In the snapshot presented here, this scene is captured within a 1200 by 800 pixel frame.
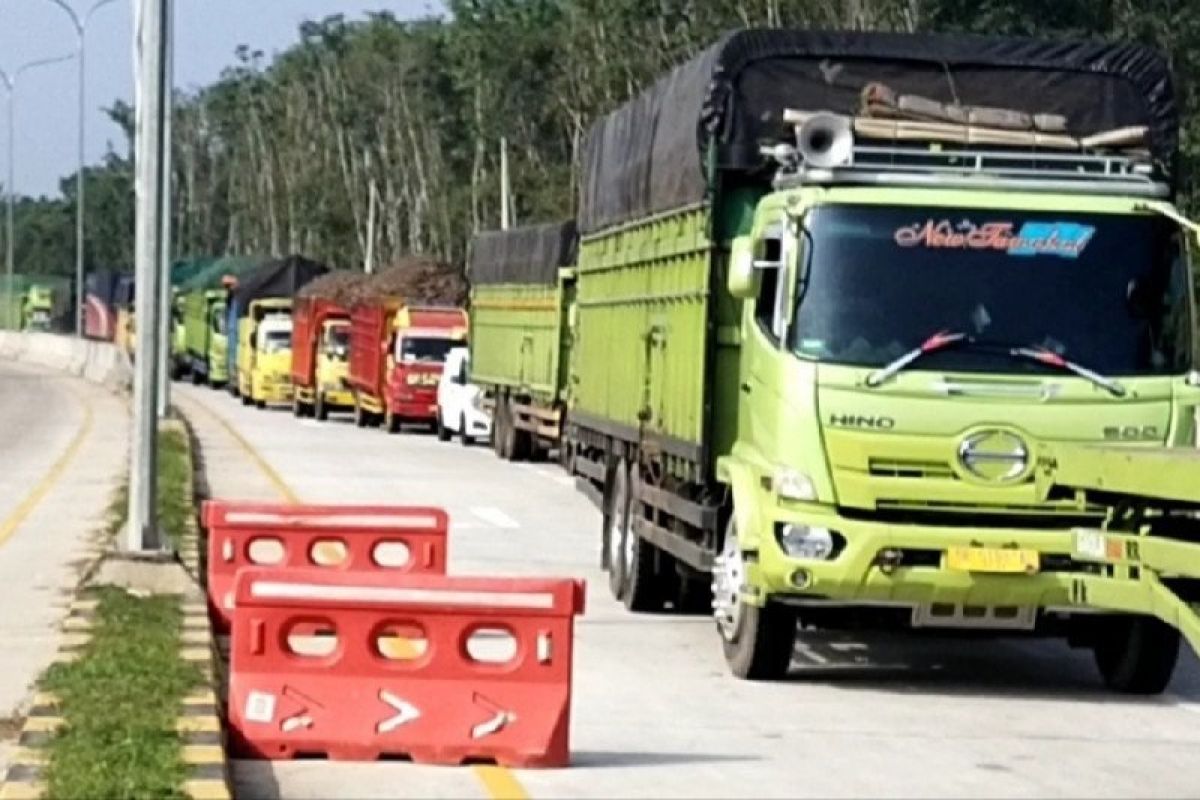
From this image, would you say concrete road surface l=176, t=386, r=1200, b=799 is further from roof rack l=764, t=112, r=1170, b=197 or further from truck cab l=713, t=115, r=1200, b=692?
roof rack l=764, t=112, r=1170, b=197

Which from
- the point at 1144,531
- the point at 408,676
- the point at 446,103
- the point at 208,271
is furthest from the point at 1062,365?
the point at 446,103

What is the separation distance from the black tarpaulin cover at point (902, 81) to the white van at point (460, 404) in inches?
1228

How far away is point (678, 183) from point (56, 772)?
846cm

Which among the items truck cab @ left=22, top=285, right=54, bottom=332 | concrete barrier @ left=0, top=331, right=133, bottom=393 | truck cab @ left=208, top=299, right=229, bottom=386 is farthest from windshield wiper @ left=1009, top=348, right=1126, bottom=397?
truck cab @ left=22, top=285, right=54, bottom=332

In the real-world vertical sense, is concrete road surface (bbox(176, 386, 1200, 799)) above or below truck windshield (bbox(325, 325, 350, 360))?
below

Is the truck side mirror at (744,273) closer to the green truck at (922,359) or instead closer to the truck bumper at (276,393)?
the green truck at (922,359)

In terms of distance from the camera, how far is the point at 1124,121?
1777cm

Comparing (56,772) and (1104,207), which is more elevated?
(1104,207)

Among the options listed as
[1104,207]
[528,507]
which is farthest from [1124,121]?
[528,507]

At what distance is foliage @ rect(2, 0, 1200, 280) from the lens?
58.5m

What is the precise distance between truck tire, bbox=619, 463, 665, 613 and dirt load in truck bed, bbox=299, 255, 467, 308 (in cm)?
3834

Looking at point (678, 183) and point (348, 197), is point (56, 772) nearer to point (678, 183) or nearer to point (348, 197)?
point (678, 183)

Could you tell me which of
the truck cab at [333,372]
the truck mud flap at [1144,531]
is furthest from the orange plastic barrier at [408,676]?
the truck cab at [333,372]

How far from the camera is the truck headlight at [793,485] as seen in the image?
15617 mm
